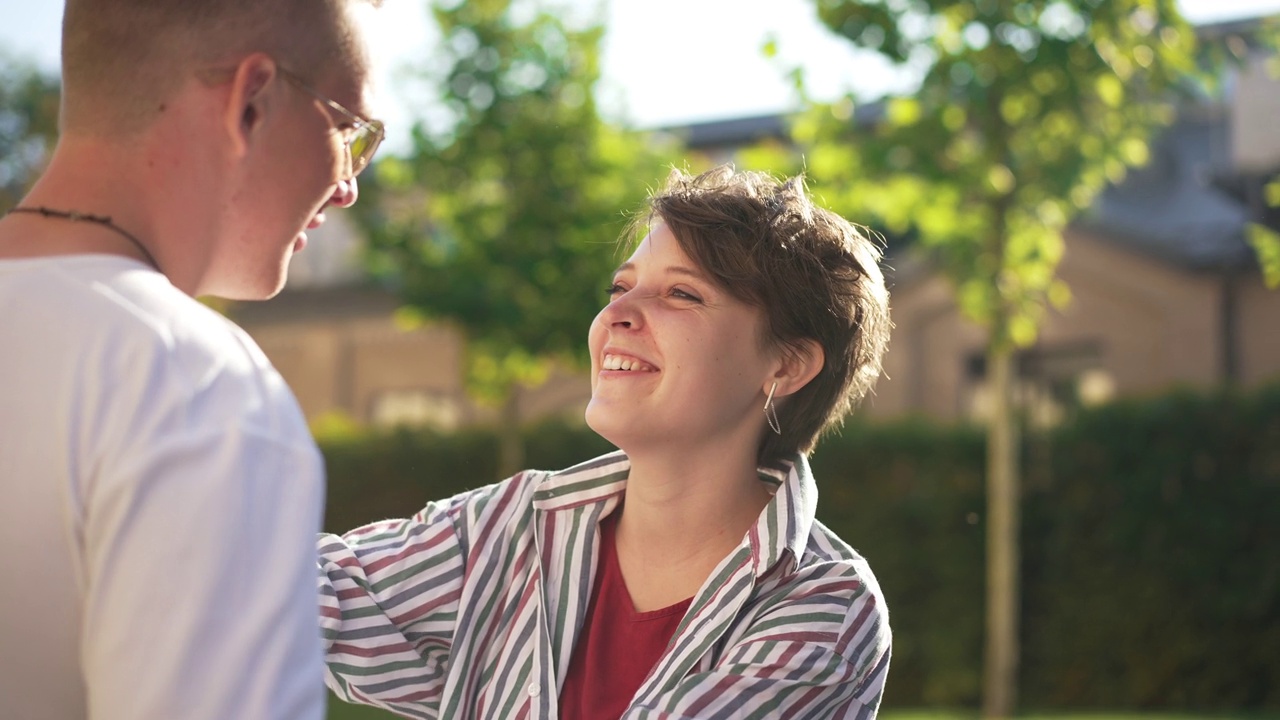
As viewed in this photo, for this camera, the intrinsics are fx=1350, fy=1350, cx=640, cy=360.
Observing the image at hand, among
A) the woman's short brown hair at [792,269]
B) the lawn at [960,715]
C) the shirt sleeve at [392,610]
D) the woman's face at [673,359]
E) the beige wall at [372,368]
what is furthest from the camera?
the beige wall at [372,368]

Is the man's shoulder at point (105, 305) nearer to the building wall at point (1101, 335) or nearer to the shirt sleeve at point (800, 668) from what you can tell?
the shirt sleeve at point (800, 668)

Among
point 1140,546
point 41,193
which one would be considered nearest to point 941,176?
point 1140,546

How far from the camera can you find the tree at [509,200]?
Answer: 14258 mm

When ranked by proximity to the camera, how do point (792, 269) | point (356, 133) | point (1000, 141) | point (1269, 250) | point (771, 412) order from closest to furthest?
point (356, 133) → point (792, 269) → point (771, 412) → point (1269, 250) → point (1000, 141)

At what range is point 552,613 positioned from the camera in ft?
9.05

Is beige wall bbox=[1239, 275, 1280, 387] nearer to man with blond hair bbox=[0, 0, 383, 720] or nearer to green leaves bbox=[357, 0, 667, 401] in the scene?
green leaves bbox=[357, 0, 667, 401]

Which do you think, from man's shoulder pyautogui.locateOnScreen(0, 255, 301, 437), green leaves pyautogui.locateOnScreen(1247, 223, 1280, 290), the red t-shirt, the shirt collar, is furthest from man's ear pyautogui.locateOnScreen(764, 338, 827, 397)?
green leaves pyautogui.locateOnScreen(1247, 223, 1280, 290)

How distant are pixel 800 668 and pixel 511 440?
1195cm

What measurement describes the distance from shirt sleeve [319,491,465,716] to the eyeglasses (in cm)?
121

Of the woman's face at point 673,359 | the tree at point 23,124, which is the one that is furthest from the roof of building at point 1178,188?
the woman's face at point 673,359

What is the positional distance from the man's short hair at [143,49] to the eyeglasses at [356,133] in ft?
0.18

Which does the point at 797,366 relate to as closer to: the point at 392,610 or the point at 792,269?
the point at 792,269

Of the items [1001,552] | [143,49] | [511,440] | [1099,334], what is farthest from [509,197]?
[143,49]

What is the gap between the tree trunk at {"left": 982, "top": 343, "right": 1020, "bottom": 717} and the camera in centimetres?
1030
